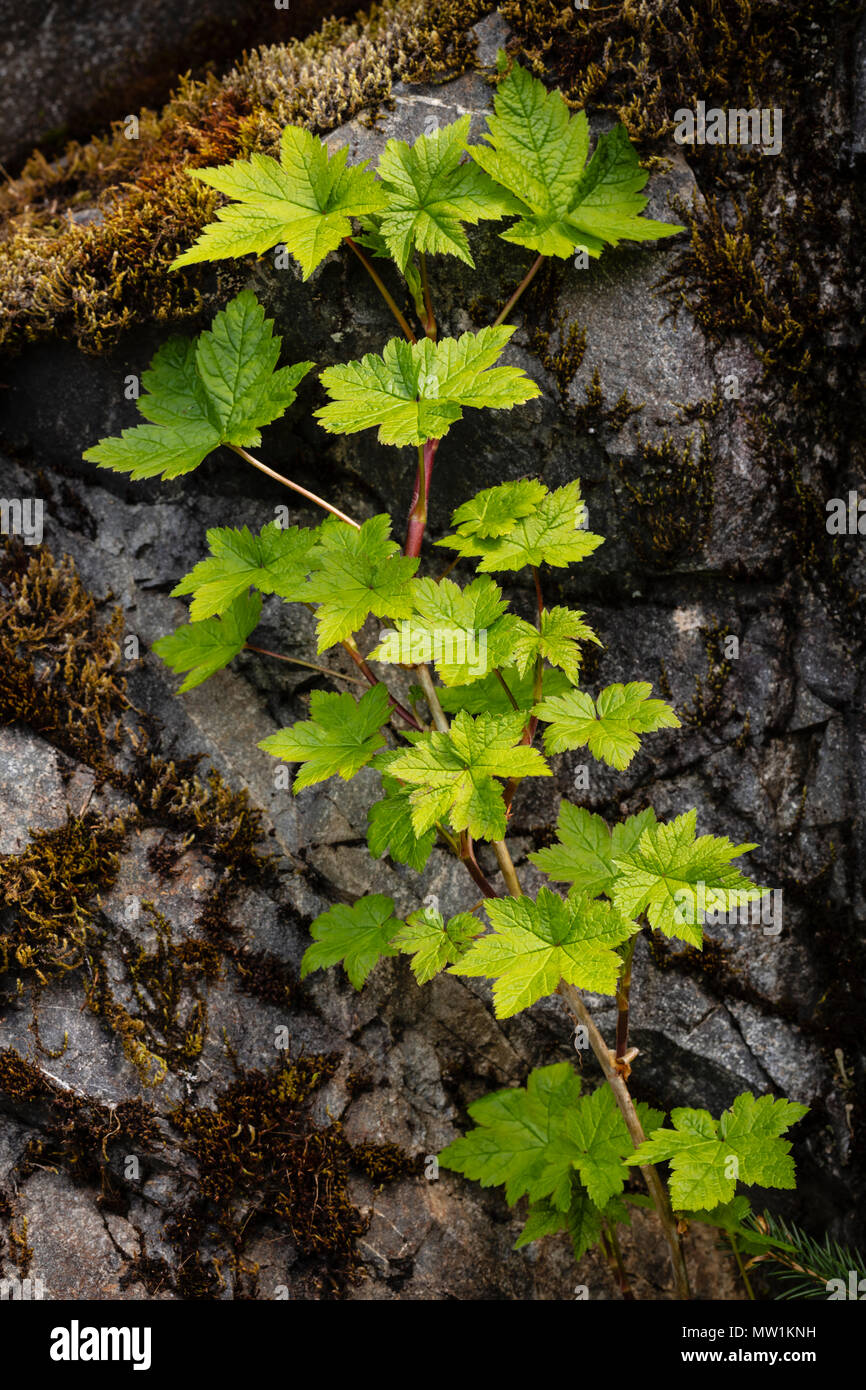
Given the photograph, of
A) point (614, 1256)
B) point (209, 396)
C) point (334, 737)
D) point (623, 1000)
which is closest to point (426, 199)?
point (209, 396)

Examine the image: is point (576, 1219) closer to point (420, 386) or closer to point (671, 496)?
point (671, 496)

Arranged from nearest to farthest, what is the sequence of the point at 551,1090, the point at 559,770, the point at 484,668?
1. the point at 484,668
2. the point at 551,1090
3. the point at 559,770

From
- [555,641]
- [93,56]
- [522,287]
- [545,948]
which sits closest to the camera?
[545,948]

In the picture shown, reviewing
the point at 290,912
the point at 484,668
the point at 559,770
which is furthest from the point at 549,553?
the point at 290,912

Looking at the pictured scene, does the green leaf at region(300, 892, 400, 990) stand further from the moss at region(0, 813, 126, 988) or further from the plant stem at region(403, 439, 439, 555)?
the plant stem at region(403, 439, 439, 555)

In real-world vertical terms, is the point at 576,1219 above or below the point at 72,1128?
below

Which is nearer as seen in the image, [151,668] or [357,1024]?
[357,1024]

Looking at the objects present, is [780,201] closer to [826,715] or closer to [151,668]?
[826,715]
